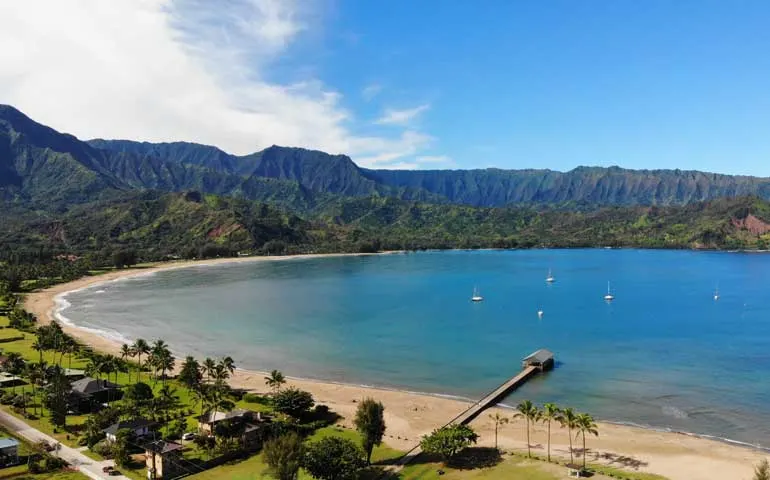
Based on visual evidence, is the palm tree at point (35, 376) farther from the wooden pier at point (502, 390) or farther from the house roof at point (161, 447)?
the wooden pier at point (502, 390)

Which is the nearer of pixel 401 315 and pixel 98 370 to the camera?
pixel 98 370

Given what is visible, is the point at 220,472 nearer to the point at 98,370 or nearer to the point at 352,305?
the point at 98,370

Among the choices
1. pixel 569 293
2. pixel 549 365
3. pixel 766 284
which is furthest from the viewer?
pixel 766 284

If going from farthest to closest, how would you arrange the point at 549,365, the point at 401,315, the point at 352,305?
the point at 352,305
the point at 401,315
the point at 549,365

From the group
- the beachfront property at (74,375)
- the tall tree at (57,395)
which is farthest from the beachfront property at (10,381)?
the tall tree at (57,395)

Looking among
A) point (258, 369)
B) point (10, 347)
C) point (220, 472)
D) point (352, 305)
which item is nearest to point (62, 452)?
point (220, 472)

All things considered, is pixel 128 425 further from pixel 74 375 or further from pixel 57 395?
pixel 74 375

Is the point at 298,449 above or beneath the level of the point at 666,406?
above

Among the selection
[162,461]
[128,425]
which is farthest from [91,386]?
[162,461]
